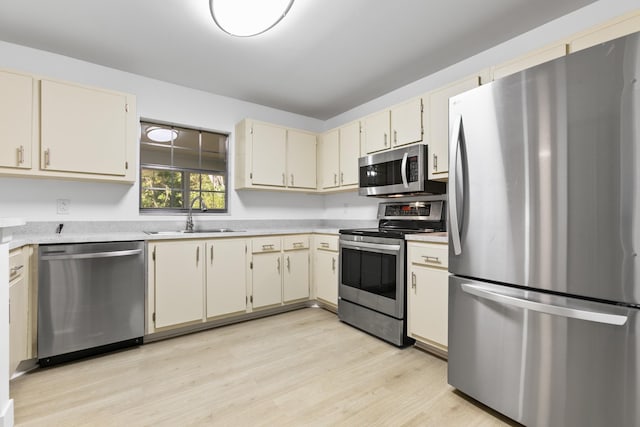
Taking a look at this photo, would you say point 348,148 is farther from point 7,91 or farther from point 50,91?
point 7,91

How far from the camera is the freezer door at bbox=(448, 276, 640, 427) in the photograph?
1246mm

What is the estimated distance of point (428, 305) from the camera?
7.77ft

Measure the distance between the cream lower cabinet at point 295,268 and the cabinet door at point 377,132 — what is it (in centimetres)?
126

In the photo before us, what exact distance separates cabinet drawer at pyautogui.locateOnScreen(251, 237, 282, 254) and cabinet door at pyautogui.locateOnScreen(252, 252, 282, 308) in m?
0.04

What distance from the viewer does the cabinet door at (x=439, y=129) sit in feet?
8.19

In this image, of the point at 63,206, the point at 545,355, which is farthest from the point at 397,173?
the point at 63,206

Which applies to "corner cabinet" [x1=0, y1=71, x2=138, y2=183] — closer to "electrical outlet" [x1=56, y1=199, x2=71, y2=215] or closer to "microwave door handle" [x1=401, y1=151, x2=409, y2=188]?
"electrical outlet" [x1=56, y1=199, x2=71, y2=215]

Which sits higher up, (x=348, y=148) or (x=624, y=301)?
(x=348, y=148)

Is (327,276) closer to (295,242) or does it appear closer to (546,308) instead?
(295,242)

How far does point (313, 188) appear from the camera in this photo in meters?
3.93

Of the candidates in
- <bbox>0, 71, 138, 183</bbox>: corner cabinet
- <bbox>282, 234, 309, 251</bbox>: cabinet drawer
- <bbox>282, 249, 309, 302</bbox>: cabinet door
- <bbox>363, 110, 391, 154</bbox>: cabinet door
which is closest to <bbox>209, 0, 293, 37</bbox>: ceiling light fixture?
<bbox>0, 71, 138, 183</bbox>: corner cabinet

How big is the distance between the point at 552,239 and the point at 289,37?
2233mm

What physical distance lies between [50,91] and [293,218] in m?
2.67

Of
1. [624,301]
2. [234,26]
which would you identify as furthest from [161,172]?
[624,301]
